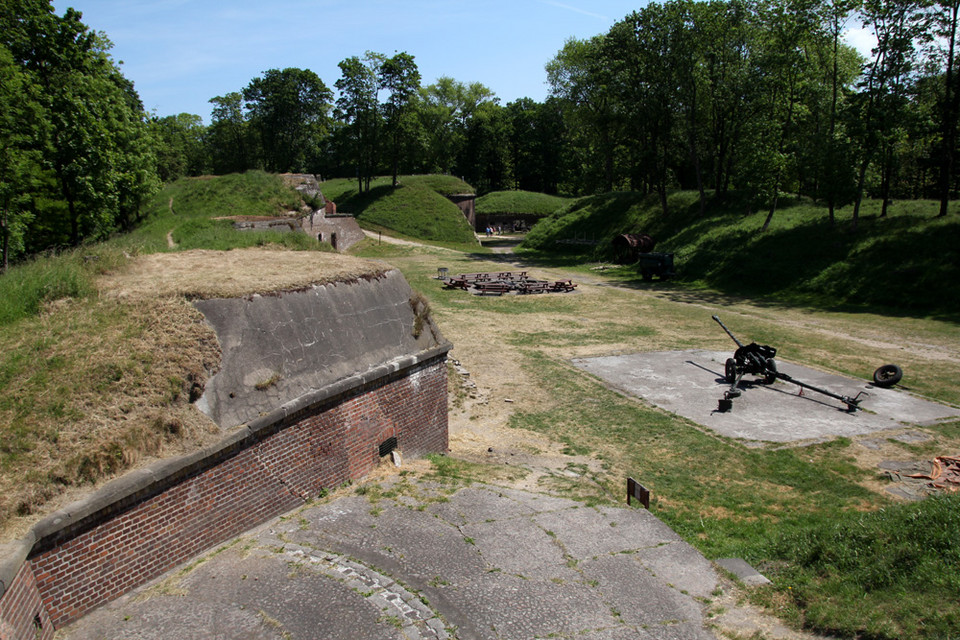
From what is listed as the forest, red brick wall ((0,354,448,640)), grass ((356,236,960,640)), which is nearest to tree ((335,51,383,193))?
the forest

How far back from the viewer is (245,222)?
1059 inches

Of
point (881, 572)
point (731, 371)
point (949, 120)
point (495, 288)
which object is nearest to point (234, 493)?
point (881, 572)

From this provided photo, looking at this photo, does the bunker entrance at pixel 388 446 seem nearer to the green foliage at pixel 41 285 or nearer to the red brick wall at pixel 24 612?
the green foliage at pixel 41 285

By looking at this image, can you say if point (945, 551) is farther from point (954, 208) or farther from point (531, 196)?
point (531, 196)

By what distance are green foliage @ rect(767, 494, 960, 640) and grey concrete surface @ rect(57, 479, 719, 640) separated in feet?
3.47

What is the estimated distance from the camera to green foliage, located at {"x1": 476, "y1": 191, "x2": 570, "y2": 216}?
6725 centimetres

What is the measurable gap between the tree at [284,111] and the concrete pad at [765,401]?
50528 mm

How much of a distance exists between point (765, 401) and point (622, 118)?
32.2 meters

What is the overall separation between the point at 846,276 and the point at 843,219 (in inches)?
222

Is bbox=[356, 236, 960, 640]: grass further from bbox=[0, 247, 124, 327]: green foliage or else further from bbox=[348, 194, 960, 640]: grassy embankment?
bbox=[0, 247, 124, 327]: green foliage

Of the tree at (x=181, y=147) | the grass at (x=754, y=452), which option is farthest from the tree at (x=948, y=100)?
the tree at (x=181, y=147)

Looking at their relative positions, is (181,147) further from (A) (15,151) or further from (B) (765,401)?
(B) (765,401)

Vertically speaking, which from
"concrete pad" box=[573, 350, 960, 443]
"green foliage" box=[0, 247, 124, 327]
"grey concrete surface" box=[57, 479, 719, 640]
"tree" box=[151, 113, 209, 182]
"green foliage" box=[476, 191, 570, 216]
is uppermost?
"tree" box=[151, 113, 209, 182]

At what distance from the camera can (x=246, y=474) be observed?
782 cm
